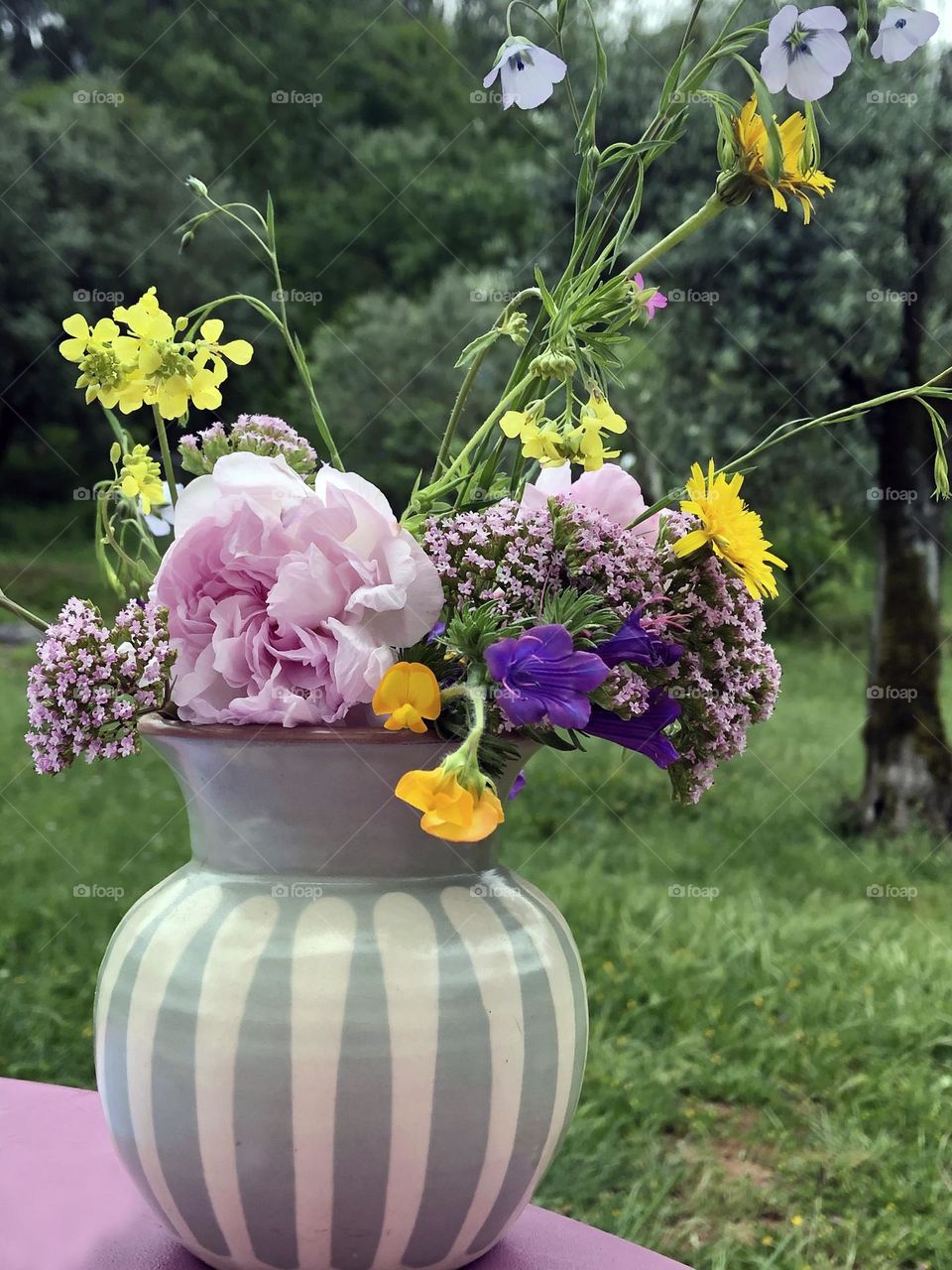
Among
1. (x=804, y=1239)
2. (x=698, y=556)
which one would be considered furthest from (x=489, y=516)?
(x=804, y=1239)

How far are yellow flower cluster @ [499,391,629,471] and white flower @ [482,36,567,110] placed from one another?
0.60ft

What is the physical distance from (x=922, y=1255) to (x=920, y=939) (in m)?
1.24

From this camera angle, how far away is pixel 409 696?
0.69 metres

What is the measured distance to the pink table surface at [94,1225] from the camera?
813mm

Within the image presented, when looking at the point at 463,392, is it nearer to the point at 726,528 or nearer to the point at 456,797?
the point at 726,528

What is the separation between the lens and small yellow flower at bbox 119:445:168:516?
0.88 metres

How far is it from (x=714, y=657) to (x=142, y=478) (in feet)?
1.32

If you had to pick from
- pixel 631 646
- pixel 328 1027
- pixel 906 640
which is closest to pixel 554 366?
pixel 631 646

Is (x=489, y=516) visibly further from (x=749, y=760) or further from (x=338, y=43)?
(x=338, y=43)

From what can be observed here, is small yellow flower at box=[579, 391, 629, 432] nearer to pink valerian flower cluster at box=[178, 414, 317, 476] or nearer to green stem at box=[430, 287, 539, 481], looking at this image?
green stem at box=[430, 287, 539, 481]

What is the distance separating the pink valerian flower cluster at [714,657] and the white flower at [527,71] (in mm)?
260

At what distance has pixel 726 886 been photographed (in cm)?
362

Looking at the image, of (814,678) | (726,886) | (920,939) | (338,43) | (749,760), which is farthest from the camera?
(338,43)

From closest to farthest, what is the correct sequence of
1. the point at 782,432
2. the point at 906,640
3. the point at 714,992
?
the point at 782,432 < the point at 714,992 < the point at 906,640
